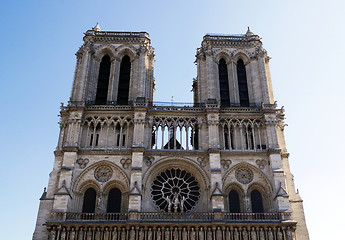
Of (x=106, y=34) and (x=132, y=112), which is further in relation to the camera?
(x=106, y=34)

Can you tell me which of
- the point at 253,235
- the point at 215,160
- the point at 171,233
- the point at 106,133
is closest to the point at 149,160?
the point at 106,133

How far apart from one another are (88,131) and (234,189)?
13108 mm

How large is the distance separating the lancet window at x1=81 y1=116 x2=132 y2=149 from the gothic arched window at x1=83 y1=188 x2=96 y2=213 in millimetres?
3678

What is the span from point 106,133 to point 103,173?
3.46 m

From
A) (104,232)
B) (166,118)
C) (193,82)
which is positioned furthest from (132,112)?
(193,82)

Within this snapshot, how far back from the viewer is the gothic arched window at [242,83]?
3514 centimetres

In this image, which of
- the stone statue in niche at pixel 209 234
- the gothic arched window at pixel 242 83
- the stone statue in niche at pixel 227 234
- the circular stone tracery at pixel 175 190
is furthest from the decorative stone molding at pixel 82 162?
the gothic arched window at pixel 242 83

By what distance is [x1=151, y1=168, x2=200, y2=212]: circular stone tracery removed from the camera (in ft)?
96.0

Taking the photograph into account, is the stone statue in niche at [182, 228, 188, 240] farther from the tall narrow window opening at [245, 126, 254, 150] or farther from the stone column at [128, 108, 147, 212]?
the tall narrow window opening at [245, 126, 254, 150]

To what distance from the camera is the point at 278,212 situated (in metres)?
27.5

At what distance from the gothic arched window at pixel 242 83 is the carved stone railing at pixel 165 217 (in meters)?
11.1

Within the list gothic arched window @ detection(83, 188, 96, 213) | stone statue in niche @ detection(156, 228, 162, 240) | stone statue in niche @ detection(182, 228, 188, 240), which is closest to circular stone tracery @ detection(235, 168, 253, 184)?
stone statue in niche @ detection(182, 228, 188, 240)

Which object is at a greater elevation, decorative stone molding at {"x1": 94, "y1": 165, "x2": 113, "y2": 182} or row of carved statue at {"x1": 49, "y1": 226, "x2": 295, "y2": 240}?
decorative stone molding at {"x1": 94, "y1": 165, "x2": 113, "y2": 182}

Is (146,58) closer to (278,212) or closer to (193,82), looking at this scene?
(193,82)
